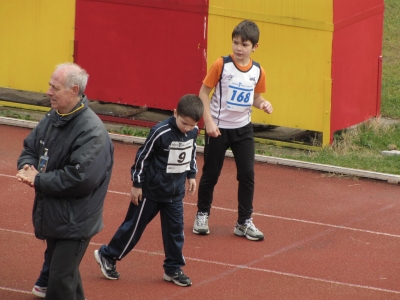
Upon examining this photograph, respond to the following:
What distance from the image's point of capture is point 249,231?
28.0 feet

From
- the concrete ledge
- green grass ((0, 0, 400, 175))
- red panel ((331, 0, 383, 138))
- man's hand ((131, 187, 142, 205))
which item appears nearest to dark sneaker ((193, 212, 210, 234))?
man's hand ((131, 187, 142, 205))

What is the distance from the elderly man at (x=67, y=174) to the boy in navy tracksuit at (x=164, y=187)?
45.0 inches

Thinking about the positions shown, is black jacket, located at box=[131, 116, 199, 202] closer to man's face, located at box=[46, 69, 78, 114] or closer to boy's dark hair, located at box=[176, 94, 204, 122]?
boy's dark hair, located at box=[176, 94, 204, 122]

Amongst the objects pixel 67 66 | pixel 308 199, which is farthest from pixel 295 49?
pixel 67 66

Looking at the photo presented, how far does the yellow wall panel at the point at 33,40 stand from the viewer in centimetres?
1333

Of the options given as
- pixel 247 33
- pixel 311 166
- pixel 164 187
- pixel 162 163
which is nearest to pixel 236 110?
pixel 247 33

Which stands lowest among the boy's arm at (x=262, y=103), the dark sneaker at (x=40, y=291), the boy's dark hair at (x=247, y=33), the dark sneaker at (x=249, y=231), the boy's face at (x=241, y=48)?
the dark sneaker at (x=40, y=291)

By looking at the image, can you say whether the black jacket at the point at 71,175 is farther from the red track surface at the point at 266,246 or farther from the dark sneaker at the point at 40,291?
the red track surface at the point at 266,246

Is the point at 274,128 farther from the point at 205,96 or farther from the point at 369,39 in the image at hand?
the point at 205,96

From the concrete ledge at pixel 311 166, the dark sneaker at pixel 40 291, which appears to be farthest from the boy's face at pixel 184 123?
the concrete ledge at pixel 311 166

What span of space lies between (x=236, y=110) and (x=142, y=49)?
4.94 meters

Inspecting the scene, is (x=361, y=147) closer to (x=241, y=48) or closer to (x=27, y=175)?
(x=241, y=48)

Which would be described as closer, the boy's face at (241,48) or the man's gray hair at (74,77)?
the man's gray hair at (74,77)

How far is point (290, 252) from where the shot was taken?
27.1 ft
